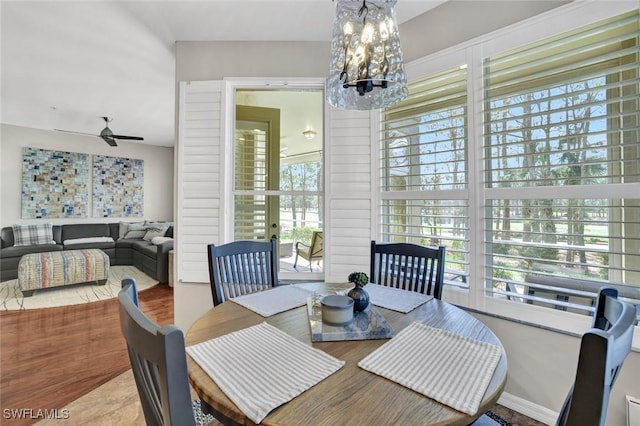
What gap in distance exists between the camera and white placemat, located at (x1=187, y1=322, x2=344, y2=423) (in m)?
0.68

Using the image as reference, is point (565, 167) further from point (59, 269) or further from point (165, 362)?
point (59, 269)

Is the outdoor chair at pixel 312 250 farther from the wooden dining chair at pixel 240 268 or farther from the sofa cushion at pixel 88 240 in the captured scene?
the sofa cushion at pixel 88 240

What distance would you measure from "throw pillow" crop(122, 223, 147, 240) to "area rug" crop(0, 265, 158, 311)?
1.36 m

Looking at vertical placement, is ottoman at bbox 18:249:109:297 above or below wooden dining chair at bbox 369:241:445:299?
below

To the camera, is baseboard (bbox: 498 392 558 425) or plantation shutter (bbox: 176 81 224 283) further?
plantation shutter (bbox: 176 81 224 283)

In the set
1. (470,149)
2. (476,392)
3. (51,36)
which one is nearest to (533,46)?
(470,149)

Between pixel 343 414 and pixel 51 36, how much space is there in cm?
354

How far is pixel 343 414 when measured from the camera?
2.11 ft

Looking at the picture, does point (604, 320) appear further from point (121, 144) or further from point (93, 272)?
point (121, 144)

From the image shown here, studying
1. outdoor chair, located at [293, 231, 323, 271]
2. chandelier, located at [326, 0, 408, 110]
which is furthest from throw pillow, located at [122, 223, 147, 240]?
chandelier, located at [326, 0, 408, 110]

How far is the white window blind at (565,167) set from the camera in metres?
1.42

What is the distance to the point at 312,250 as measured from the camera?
100 inches

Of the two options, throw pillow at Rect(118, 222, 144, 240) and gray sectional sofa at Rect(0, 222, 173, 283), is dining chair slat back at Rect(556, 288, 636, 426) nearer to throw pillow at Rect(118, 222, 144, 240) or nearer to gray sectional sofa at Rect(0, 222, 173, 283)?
gray sectional sofa at Rect(0, 222, 173, 283)

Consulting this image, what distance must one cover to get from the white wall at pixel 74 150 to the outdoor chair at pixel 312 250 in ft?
18.4
